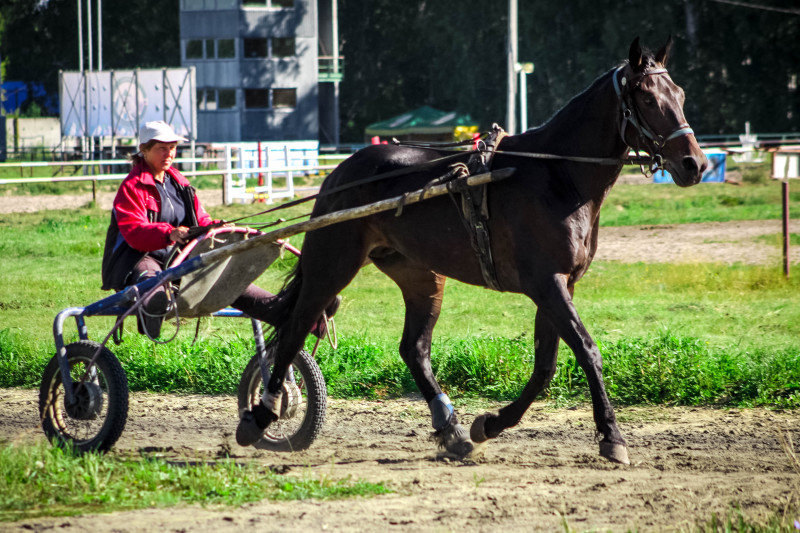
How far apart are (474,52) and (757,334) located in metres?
43.1

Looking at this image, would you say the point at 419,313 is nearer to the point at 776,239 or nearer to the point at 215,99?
the point at 776,239

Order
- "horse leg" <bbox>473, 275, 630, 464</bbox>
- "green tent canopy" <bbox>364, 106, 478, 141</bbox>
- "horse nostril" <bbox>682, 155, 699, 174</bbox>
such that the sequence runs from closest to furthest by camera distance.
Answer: "horse nostril" <bbox>682, 155, 699, 174</bbox> < "horse leg" <bbox>473, 275, 630, 464</bbox> < "green tent canopy" <bbox>364, 106, 478, 141</bbox>

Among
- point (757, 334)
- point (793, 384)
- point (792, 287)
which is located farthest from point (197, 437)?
point (792, 287)

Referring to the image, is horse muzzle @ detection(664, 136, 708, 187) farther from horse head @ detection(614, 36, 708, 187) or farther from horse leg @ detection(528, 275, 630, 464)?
horse leg @ detection(528, 275, 630, 464)

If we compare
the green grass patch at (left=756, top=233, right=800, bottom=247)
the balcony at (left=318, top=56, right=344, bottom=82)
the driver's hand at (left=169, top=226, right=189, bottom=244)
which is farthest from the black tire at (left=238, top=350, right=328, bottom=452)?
the balcony at (left=318, top=56, right=344, bottom=82)

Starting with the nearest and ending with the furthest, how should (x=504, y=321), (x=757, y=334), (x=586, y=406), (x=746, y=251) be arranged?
1. (x=586, y=406)
2. (x=757, y=334)
3. (x=504, y=321)
4. (x=746, y=251)

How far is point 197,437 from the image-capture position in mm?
6191

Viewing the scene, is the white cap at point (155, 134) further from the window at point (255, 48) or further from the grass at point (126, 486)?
the window at point (255, 48)

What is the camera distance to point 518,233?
5258 millimetres

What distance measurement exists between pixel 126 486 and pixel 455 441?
6.14 feet

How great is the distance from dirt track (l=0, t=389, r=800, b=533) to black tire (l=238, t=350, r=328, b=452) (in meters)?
0.11

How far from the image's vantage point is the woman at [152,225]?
581 centimetres

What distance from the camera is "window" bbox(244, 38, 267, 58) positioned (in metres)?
50.5

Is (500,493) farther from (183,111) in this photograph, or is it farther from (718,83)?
(718,83)
